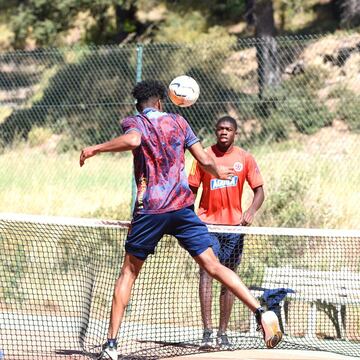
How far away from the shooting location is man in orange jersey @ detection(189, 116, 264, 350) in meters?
9.45

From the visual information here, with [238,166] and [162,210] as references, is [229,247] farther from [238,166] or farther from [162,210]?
[162,210]

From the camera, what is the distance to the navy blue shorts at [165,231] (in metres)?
8.08

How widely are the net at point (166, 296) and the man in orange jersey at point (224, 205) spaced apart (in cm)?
20

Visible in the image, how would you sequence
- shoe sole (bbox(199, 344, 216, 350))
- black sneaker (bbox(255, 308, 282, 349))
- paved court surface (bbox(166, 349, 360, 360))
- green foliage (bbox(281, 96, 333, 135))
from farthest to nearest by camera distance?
green foliage (bbox(281, 96, 333, 135))
shoe sole (bbox(199, 344, 216, 350))
paved court surface (bbox(166, 349, 360, 360))
black sneaker (bbox(255, 308, 282, 349))

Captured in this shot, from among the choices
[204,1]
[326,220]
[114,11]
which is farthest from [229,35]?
[326,220]

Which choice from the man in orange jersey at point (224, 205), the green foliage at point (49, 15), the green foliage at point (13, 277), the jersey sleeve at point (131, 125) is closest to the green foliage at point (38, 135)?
the green foliage at point (13, 277)

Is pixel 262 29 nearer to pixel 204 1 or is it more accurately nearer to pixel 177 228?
pixel 204 1

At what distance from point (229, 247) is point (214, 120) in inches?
218

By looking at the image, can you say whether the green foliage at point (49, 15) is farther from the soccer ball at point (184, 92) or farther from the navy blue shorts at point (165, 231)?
the navy blue shorts at point (165, 231)

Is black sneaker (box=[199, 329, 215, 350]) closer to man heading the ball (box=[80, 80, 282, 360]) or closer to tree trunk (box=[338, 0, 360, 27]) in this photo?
man heading the ball (box=[80, 80, 282, 360])

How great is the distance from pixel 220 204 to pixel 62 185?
6.44 m

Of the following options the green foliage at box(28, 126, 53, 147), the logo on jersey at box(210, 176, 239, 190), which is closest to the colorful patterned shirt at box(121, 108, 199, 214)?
the logo on jersey at box(210, 176, 239, 190)

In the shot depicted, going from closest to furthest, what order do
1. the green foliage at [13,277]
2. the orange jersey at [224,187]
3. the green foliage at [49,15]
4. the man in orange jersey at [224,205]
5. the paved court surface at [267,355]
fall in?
the paved court surface at [267,355], the man in orange jersey at [224,205], the orange jersey at [224,187], the green foliage at [13,277], the green foliage at [49,15]

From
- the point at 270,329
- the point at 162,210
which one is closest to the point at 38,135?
the point at 162,210
